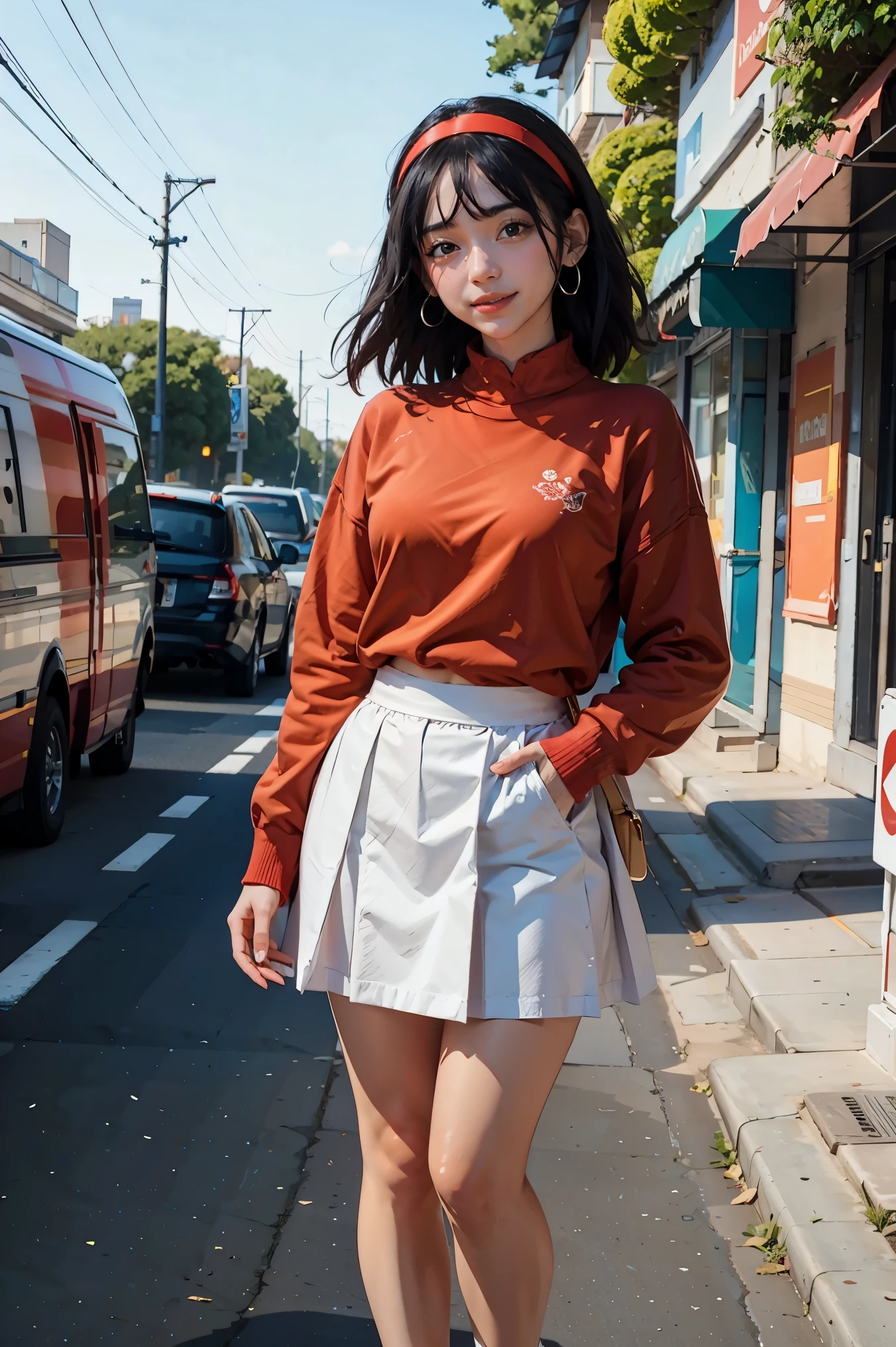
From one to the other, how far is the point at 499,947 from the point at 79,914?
14.1ft

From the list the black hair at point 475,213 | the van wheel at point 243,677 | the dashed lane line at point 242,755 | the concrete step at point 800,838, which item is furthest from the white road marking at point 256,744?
the black hair at point 475,213

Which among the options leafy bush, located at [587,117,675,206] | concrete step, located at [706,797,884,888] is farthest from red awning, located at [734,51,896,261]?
leafy bush, located at [587,117,675,206]

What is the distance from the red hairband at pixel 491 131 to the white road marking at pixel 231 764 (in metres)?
7.57

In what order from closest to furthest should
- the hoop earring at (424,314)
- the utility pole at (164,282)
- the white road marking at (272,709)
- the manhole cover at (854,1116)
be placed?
the hoop earring at (424,314)
the manhole cover at (854,1116)
the white road marking at (272,709)
the utility pole at (164,282)

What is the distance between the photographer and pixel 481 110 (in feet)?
7.14

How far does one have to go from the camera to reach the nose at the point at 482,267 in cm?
215

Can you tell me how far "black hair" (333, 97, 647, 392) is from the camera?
7.04 ft

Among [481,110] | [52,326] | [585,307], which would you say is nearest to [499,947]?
[585,307]

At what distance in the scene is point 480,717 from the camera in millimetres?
2070

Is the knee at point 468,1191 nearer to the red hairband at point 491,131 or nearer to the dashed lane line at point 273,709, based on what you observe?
the red hairband at point 491,131

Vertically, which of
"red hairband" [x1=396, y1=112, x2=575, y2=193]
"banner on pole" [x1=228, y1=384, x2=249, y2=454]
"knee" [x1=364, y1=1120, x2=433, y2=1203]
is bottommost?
"knee" [x1=364, y1=1120, x2=433, y2=1203]

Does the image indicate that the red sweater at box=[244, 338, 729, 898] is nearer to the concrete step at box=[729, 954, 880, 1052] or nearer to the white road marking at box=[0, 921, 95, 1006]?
the concrete step at box=[729, 954, 880, 1052]

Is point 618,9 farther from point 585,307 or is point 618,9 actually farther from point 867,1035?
point 585,307

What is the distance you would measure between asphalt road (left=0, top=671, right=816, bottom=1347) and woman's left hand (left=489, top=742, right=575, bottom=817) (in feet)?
4.65
